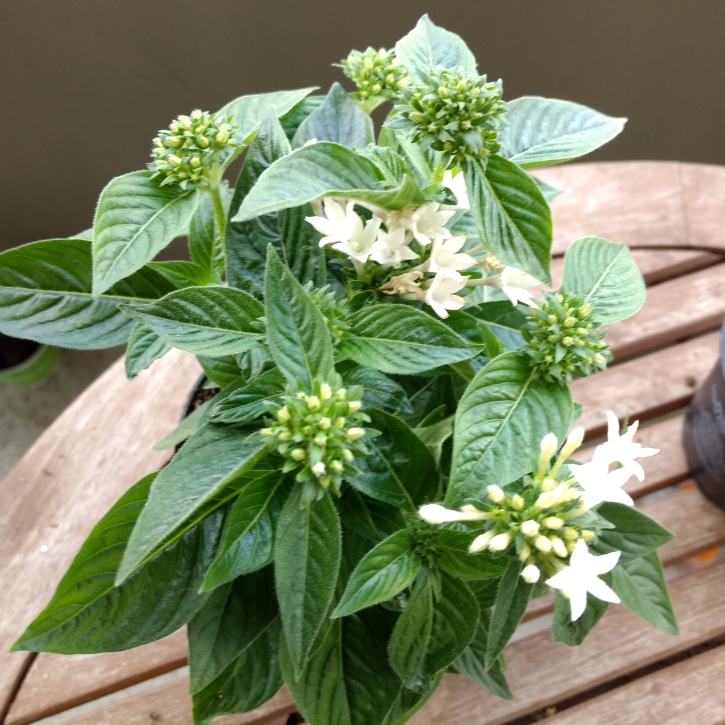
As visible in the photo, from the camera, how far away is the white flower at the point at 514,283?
0.47m

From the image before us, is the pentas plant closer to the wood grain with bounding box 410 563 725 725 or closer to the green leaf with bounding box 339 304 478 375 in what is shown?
the green leaf with bounding box 339 304 478 375

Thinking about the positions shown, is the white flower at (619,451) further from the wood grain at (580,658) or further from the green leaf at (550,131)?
the wood grain at (580,658)

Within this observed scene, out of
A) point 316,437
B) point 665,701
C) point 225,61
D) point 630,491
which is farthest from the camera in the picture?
point 225,61

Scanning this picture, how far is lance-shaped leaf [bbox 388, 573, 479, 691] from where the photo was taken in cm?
44

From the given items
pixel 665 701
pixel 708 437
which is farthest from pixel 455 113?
pixel 665 701

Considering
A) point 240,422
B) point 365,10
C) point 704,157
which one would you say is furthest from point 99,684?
point 704,157

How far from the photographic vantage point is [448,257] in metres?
0.43

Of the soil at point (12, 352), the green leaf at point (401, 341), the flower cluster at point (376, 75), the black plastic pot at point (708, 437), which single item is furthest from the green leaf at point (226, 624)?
the soil at point (12, 352)

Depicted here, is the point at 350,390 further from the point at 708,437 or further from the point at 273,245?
the point at 708,437

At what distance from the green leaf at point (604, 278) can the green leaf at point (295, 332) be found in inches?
9.1

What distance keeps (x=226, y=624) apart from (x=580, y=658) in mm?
458

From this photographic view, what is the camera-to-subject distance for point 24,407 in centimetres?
151

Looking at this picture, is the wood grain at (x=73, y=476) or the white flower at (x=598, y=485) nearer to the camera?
the white flower at (x=598, y=485)

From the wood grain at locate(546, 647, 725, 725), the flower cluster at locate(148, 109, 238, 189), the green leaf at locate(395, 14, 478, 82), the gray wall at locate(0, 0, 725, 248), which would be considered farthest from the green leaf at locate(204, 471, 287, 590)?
the gray wall at locate(0, 0, 725, 248)
